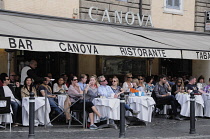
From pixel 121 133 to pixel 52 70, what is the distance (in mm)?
7467

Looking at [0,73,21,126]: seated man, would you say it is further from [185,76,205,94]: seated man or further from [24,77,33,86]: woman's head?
[185,76,205,94]: seated man

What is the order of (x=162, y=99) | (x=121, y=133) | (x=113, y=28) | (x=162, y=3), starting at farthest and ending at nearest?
(x=162, y=3) → (x=113, y=28) → (x=162, y=99) → (x=121, y=133)

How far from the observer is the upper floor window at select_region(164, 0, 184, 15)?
20875mm

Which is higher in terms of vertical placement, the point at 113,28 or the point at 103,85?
the point at 113,28

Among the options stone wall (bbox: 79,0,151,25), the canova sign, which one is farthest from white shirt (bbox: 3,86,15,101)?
the canova sign

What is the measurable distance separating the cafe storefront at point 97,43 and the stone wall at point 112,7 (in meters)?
0.52

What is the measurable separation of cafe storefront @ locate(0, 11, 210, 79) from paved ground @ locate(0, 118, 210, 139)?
80.8 inches

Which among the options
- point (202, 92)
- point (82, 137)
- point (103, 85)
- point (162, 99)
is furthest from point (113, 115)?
point (202, 92)

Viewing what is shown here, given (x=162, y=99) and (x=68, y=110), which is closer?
(x=68, y=110)

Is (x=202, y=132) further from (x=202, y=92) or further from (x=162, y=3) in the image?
(x=162, y=3)

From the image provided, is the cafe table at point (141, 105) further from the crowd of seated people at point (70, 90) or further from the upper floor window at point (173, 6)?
the upper floor window at point (173, 6)

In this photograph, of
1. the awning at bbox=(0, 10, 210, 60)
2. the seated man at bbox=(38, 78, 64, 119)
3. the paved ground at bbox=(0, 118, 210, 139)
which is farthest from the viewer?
the seated man at bbox=(38, 78, 64, 119)

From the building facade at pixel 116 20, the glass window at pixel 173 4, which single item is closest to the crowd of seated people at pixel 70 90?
the building facade at pixel 116 20

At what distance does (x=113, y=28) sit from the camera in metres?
17.7
